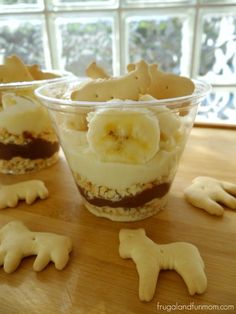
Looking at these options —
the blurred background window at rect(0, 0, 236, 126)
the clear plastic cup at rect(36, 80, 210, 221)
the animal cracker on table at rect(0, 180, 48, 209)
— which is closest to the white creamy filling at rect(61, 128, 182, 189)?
the clear plastic cup at rect(36, 80, 210, 221)

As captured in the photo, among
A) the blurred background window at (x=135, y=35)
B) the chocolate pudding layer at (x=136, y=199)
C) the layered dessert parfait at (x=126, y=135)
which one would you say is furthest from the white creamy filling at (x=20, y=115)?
the blurred background window at (x=135, y=35)

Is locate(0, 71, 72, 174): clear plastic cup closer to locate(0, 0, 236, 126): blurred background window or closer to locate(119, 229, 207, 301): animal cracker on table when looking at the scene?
locate(119, 229, 207, 301): animal cracker on table

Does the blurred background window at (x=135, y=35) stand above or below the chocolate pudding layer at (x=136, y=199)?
above

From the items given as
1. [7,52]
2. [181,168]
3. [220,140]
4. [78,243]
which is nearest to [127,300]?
[78,243]

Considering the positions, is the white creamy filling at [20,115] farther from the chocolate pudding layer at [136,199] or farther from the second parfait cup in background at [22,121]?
the chocolate pudding layer at [136,199]

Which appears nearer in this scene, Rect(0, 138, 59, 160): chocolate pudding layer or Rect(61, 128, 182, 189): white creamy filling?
Rect(61, 128, 182, 189): white creamy filling

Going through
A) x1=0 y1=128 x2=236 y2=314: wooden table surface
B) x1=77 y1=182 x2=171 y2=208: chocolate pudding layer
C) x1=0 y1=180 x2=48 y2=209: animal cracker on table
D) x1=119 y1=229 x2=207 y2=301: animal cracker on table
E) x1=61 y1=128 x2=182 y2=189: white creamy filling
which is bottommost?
x1=0 y1=128 x2=236 y2=314: wooden table surface
